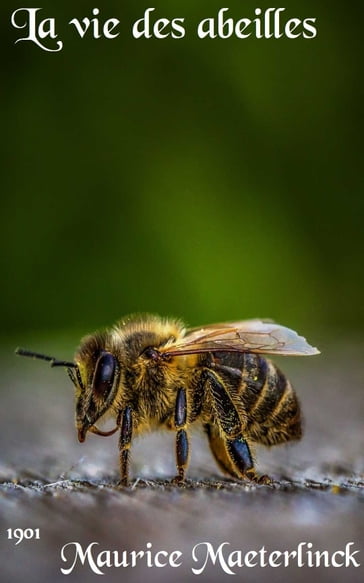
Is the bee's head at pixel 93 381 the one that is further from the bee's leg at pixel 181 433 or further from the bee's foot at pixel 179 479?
the bee's foot at pixel 179 479

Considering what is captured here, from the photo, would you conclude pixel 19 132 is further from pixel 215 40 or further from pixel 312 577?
pixel 312 577

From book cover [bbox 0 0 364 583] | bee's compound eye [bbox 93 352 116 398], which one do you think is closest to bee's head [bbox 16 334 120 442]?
bee's compound eye [bbox 93 352 116 398]

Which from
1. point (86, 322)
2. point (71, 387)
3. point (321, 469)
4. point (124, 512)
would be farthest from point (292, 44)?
point (124, 512)

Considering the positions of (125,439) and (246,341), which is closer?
(125,439)

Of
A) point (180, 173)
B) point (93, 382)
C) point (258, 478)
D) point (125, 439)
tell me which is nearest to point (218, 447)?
point (125, 439)

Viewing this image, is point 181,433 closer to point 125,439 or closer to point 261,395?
point 125,439

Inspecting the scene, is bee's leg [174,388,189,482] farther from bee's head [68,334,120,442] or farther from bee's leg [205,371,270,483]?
bee's head [68,334,120,442]
